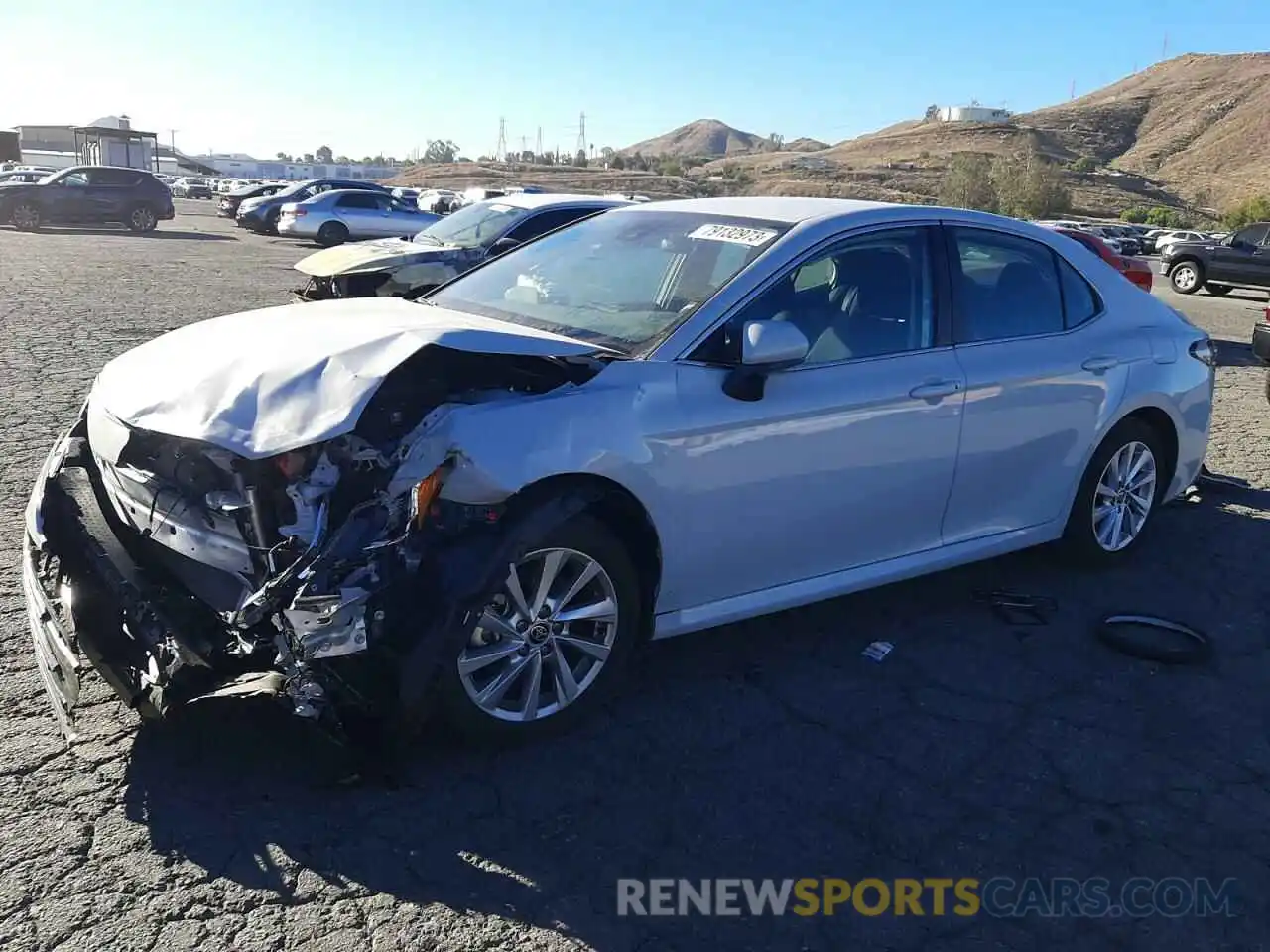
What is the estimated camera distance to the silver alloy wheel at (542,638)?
334cm

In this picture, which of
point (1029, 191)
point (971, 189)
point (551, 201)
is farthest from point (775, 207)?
point (971, 189)

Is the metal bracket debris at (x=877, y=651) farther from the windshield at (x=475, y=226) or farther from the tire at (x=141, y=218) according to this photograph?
the tire at (x=141, y=218)

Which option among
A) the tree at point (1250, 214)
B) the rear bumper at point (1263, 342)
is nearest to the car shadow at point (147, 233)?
the rear bumper at point (1263, 342)

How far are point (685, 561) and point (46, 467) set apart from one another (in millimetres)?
2273

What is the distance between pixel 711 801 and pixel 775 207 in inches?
99.6

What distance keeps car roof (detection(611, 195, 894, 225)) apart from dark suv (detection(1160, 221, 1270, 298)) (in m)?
21.4

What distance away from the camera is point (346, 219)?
26.2 m

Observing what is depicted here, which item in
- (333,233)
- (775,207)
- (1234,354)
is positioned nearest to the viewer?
(775,207)

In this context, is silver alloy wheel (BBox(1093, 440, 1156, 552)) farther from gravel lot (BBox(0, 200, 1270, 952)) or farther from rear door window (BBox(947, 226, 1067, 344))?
rear door window (BBox(947, 226, 1067, 344))

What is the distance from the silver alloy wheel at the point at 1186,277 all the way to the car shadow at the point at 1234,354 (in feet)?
29.8

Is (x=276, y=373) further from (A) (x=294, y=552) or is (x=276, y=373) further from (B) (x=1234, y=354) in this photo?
(B) (x=1234, y=354)

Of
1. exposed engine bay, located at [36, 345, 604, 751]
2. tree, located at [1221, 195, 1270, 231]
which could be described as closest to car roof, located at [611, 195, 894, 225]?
exposed engine bay, located at [36, 345, 604, 751]

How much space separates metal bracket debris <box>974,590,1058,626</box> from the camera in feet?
15.8

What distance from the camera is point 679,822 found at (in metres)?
3.18
